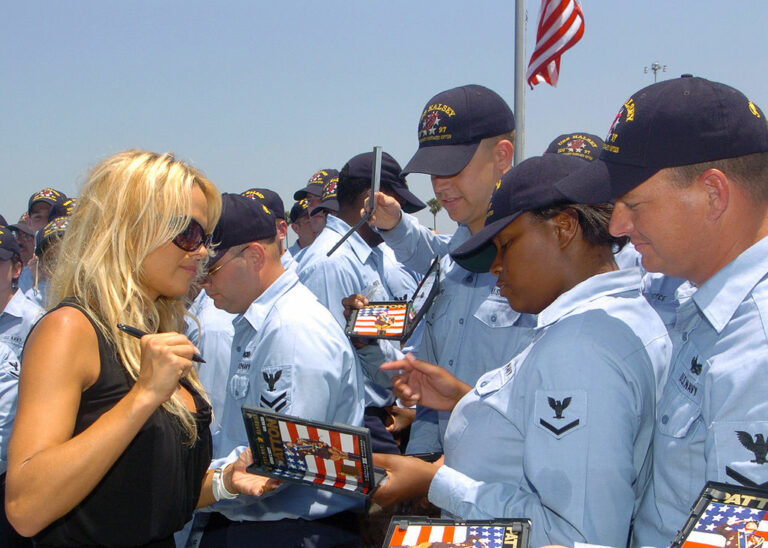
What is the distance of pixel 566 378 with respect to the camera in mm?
Answer: 1723

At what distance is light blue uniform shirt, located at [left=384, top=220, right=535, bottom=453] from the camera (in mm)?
3275

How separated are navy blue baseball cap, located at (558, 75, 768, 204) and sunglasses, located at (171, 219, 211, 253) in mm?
1407

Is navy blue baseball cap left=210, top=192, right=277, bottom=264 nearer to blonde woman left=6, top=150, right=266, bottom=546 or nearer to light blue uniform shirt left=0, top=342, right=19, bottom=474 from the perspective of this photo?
blonde woman left=6, top=150, right=266, bottom=546

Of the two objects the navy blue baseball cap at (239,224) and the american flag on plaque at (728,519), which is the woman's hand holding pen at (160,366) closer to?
the navy blue baseball cap at (239,224)

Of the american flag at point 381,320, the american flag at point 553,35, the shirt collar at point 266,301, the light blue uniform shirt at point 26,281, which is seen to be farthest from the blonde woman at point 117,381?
the american flag at point 553,35

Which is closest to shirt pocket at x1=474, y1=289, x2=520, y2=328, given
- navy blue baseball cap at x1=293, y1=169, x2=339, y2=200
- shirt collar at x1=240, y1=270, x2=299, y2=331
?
shirt collar at x1=240, y1=270, x2=299, y2=331

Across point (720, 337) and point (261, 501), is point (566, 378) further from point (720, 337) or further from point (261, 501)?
point (261, 501)

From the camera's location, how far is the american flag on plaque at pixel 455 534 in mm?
1493

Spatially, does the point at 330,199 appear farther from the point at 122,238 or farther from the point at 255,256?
the point at 122,238

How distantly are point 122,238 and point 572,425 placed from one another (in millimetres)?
1520

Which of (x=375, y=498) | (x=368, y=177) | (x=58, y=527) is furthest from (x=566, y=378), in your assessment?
(x=368, y=177)

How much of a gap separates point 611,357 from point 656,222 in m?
0.38

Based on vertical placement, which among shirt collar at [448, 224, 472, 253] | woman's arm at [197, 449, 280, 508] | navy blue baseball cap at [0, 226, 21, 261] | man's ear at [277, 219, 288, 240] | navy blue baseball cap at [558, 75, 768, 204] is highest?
navy blue baseball cap at [558, 75, 768, 204]

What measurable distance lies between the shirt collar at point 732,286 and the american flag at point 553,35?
6.96 meters
